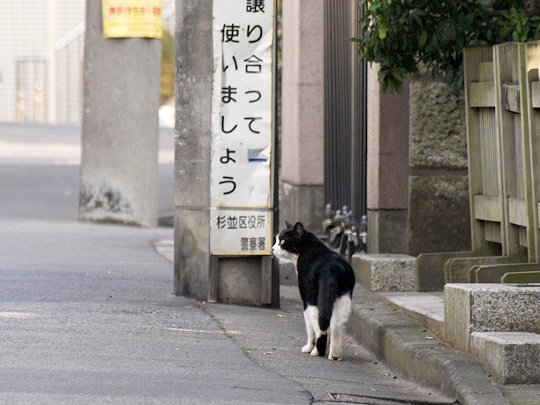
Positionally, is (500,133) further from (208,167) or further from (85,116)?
(85,116)

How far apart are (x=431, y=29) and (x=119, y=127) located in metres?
8.66

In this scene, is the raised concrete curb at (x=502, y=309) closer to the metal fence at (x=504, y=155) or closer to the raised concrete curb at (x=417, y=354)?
the raised concrete curb at (x=417, y=354)

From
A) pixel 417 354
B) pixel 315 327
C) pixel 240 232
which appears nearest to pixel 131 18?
pixel 240 232

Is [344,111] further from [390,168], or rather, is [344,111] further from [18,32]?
[18,32]

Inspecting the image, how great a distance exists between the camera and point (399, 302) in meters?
10.2

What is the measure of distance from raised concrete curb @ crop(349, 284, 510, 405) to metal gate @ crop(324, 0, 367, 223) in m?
2.57

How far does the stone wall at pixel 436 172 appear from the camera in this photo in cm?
1172

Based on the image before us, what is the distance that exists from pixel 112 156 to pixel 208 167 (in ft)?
24.4

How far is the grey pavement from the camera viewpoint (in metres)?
7.42

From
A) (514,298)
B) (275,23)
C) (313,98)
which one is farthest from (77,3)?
(514,298)

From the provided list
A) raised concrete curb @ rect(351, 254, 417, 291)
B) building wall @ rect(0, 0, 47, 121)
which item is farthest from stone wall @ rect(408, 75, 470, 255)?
building wall @ rect(0, 0, 47, 121)

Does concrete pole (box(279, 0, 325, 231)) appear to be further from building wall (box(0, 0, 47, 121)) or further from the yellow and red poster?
building wall (box(0, 0, 47, 121))

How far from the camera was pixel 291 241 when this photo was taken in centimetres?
980

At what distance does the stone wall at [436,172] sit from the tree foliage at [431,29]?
1105 millimetres
